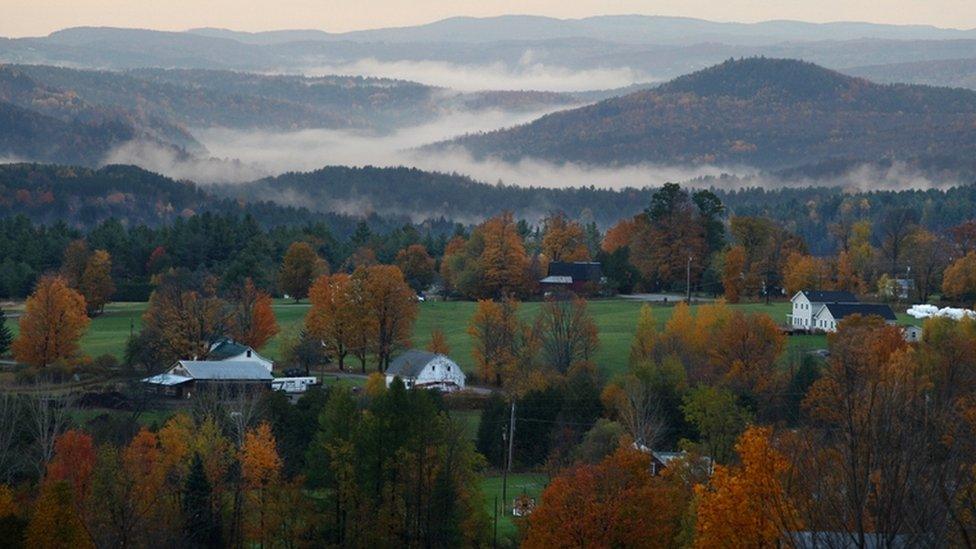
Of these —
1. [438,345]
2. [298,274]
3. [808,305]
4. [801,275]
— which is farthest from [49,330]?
[801,275]

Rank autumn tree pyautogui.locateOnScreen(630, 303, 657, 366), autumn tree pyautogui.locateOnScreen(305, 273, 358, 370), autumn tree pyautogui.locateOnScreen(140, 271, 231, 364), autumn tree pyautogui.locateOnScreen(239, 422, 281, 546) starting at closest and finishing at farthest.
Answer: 1. autumn tree pyautogui.locateOnScreen(239, 422, 281, 546)
2. autumn tree pyautogui.locateOnScreen(630, 303, 657, 366)
3. autumn tree pyautogui.locateOnScreen(140, 271, 231, 364)
4. autumn tree pyautogui.locateOnScreen(305, 273, 358, 370)

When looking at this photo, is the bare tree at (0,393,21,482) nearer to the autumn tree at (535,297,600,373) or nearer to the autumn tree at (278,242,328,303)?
the autumn tree at (535,297,600,373)

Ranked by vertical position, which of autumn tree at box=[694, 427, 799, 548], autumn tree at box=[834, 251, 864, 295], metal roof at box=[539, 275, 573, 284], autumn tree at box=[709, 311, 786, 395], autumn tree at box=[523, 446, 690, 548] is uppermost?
autumn tree at box=[694, 427, 799, 548]

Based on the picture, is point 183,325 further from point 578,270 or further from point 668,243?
point 668,243

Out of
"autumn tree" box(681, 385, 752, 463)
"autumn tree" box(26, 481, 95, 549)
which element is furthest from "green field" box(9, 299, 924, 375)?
"autumn tree" box(26, 481, 95, 549)

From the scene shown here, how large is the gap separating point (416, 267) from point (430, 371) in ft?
118

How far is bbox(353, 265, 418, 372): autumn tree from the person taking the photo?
7156cm

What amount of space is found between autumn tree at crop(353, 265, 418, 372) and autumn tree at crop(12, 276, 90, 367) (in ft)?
37.3

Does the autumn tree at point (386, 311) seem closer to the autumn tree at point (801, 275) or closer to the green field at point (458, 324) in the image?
the green field at point (458, 324)

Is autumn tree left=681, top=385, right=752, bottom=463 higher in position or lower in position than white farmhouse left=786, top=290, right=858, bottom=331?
higher

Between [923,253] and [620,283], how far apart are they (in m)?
16.1

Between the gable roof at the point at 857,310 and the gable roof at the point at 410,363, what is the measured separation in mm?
20665

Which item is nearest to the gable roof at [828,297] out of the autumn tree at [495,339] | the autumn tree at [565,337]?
the autumn tree at [565,337]

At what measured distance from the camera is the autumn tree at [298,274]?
9619 centimetres
